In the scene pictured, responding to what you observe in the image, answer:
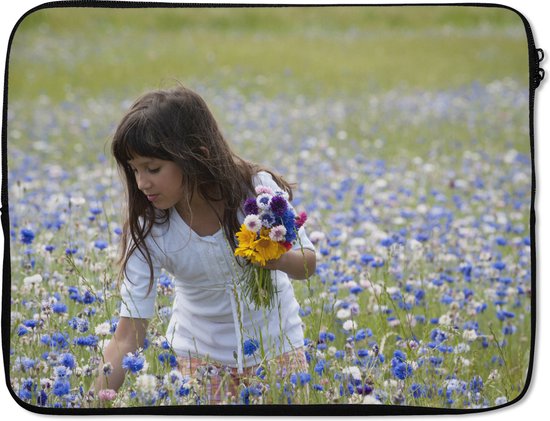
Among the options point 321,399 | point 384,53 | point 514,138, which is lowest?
point 321,399

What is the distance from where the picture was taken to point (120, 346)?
2.34m

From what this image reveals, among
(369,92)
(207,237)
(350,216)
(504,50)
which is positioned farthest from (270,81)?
(207,237)

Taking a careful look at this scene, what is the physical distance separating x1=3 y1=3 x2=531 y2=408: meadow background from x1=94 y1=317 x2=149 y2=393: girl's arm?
30mm

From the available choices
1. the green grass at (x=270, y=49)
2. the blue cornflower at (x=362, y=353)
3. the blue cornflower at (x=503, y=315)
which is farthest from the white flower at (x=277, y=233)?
the green grass at (x=270, y=49)

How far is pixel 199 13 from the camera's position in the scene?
12.6 feet

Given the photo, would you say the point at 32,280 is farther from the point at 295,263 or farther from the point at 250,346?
the point at 295,263

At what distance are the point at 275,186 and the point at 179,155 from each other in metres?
0.23

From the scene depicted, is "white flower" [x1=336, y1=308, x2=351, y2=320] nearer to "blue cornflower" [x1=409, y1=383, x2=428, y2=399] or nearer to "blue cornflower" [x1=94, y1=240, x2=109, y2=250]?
"blue cornflower" [x1=409, y1=383, x2=428, y2=399]

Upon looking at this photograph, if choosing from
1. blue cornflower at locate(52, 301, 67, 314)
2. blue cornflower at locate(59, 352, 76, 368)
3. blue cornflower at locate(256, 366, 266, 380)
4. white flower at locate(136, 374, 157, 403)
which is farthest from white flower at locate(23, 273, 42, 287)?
blue cornflower at locate(256, 366, 266, 380)

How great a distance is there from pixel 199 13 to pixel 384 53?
1235 millimetres

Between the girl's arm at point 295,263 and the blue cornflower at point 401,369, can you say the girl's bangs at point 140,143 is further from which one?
the blue cornflower at point 401,369

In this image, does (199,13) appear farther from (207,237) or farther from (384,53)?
(207,237)

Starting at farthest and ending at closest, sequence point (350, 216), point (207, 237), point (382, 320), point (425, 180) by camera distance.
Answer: point (425, 180) < point (350, 216) < point (382, 320) < point (207, 237)

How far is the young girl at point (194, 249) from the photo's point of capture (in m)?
2.28
